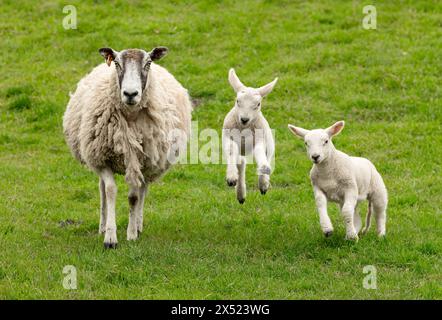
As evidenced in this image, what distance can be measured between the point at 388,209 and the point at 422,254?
1.94 meters

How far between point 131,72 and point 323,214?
2.56m

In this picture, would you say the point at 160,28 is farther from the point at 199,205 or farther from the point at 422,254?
the point at 422,254

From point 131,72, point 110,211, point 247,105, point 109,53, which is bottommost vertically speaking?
point 110,211

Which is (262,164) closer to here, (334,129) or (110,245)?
(334,129)

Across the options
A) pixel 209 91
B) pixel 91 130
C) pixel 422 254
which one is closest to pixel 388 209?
pixel 422 254

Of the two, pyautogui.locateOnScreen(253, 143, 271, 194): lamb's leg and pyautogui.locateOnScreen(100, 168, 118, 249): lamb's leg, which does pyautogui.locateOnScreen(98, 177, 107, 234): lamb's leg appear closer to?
pyautogui.locateOnScreen(100, 168, 118, 249): lamb's leg

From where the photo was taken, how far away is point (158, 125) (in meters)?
9.59

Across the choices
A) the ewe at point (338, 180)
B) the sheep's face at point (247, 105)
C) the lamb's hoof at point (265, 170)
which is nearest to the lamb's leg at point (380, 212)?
the ewe at point (338, 180)

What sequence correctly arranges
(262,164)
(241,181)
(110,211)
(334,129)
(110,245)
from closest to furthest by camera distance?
(262,164) < (334,129) < (110,245) < (110,211) < (241,181)

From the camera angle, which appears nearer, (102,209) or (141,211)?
(141,211)

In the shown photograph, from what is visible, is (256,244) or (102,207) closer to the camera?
(256,244)

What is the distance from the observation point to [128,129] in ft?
30.8

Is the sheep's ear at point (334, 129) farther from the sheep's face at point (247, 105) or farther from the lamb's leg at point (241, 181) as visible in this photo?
the lamb's leg at point (241, 181)

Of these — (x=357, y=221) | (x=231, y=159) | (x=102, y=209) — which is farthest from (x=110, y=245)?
(x=357, y=221)
